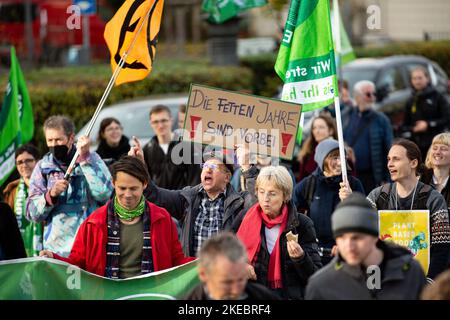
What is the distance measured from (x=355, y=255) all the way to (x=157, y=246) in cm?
204

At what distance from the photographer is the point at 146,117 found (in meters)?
14.6

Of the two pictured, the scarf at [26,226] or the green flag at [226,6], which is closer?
the scarf at [26,226]

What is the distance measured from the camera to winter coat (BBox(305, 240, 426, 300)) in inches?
225

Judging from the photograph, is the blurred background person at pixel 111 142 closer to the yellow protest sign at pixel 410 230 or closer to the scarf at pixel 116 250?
the scarf at pixel 116 250

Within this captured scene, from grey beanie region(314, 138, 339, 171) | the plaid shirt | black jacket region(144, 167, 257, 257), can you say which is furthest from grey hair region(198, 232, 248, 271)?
grey beanie region(314, 138, 339, 171)

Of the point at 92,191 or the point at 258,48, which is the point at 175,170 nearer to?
the point at 92,191

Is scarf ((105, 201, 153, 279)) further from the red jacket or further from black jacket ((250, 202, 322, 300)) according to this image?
black jacket ((250, 202, 322, 300))

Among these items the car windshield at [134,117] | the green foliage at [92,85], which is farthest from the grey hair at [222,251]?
the green foliage at [92,85]

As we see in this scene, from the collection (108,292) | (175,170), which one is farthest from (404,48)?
(108,292)

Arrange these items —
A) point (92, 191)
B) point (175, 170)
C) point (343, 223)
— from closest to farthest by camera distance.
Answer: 1. point (343, 223)
2. point (92, 191)
3. point (175, 170)

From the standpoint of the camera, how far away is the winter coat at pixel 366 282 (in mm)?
5727

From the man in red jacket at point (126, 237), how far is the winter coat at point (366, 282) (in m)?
1.85

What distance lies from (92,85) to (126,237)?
11.1m

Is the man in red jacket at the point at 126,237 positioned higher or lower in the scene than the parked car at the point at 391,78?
lower
